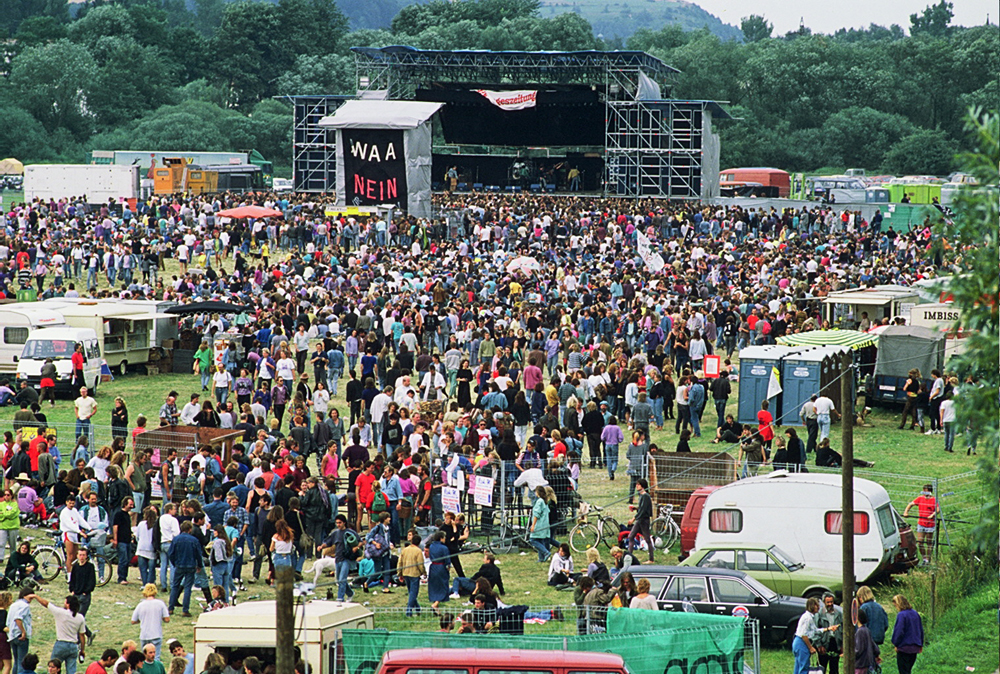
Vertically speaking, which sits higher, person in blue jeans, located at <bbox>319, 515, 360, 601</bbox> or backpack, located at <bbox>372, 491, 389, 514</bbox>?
backpack, located at <bbox>372, 491, 389, 514</bbox>

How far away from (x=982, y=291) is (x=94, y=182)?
54490mm

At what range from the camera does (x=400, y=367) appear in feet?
95.0

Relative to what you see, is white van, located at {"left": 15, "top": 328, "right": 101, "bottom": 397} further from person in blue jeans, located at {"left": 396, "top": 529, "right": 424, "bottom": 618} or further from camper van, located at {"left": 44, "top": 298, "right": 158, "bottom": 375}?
person in blue jeans, located at {"left": 396, "top": 529, "right": 424, "bottom": 618}

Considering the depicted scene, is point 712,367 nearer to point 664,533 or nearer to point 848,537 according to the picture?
point 664,533

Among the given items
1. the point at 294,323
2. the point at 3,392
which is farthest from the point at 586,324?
the point at 3,392

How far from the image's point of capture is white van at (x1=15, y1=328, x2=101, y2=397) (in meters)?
30.4

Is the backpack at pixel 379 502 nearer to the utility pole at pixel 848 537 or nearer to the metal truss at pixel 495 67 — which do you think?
the utility pole at pixel 848 537

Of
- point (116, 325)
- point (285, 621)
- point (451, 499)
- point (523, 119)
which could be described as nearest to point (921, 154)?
point (523, 119)

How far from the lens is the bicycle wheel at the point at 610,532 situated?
2058cm

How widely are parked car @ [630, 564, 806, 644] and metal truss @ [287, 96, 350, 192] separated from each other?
160 ft

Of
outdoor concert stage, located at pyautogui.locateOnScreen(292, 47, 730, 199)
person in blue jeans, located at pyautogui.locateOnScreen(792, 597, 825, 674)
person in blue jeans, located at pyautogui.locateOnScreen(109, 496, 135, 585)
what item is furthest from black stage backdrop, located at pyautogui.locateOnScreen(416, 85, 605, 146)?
person in blue jeans, located at pyautogui.locateOnScreen(792, 597, 825, 674)

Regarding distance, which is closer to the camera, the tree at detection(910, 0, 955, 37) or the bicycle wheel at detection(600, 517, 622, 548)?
the bicycle wheel at detection(600, 517, 622, 548)

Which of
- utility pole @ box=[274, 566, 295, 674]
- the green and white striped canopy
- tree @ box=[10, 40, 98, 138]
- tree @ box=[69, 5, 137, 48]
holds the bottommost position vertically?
utility pole @ box=[274, 566, 295, 674]

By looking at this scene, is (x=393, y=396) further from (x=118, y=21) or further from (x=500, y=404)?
(x=118, y=21)
